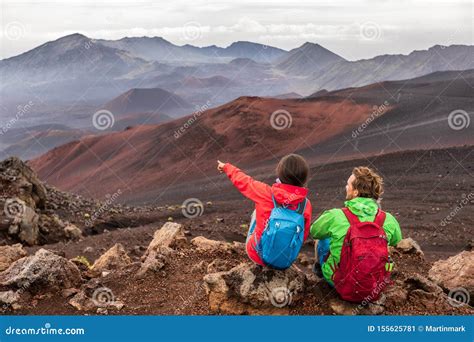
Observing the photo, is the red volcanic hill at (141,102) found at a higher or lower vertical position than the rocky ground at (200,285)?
higher

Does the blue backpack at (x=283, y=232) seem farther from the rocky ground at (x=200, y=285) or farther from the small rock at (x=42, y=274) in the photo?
the small rock at (x=42, y=274)

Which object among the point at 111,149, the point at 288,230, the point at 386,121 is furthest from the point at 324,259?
the point at 111,149

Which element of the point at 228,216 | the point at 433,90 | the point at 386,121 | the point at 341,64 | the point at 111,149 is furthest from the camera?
the point at 341,64

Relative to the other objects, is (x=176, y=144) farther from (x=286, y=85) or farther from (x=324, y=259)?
(x=286, y=85)

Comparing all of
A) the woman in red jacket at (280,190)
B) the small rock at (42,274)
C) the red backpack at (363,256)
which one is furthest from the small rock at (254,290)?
the small rock at (42,274)

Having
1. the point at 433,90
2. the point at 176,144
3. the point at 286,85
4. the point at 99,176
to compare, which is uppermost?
the point at 286,85

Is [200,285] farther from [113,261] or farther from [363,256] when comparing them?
[113,261]

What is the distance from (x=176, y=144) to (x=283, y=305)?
4162cm

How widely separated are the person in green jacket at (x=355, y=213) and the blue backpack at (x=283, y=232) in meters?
0.28

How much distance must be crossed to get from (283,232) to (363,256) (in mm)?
730

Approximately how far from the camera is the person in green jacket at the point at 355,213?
4.82 meters

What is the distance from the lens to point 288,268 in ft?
17.4

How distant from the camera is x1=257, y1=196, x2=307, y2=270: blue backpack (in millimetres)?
4637

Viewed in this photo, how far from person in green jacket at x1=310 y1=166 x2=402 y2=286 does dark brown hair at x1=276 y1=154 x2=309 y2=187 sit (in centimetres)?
44
